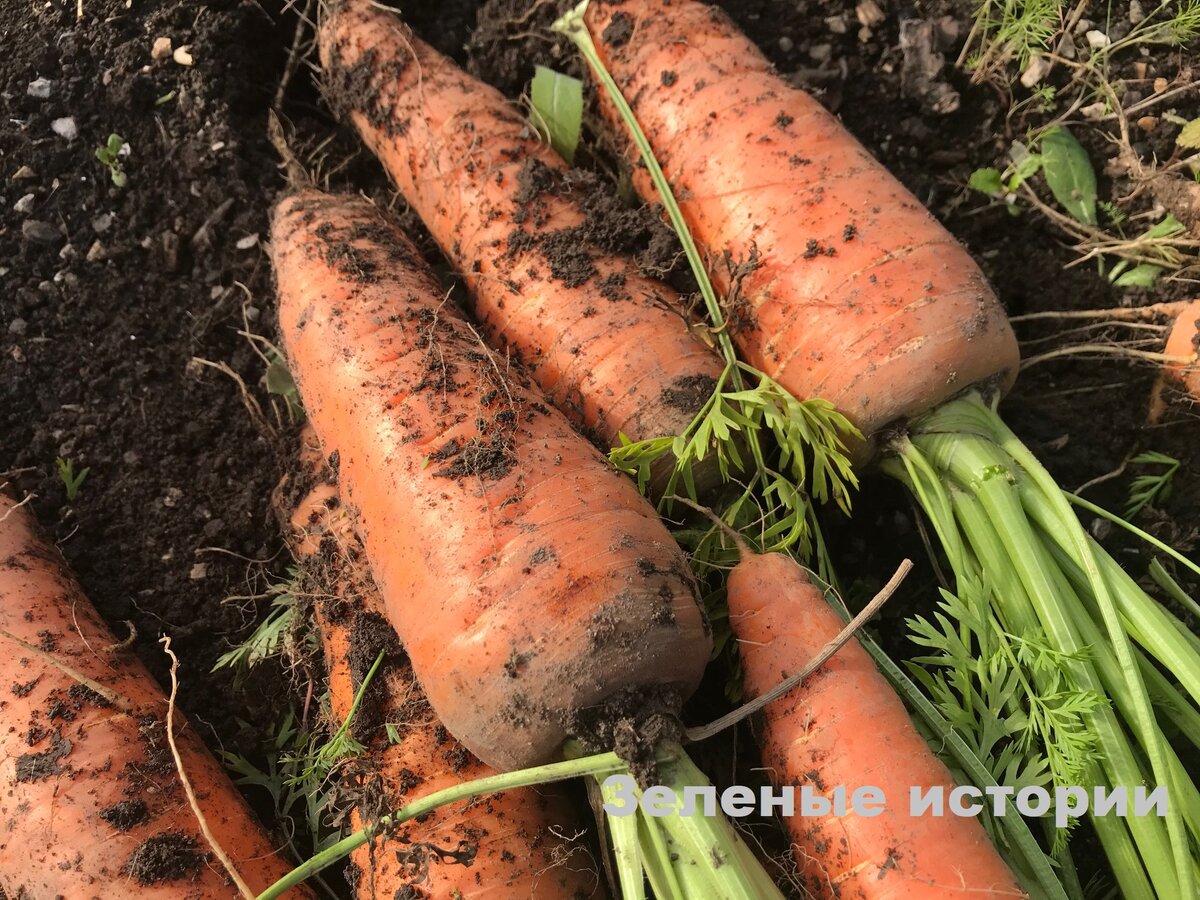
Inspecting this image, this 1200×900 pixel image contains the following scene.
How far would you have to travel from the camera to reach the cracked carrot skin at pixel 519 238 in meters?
2.10

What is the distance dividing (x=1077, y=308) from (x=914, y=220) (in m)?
0.68

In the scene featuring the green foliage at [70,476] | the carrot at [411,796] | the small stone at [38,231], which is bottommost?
the carrot at [411,796]

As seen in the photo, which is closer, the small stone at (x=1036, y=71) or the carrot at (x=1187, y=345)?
the carrot at (x=1187, y=345)

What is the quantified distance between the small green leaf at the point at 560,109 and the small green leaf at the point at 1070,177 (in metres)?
1.38

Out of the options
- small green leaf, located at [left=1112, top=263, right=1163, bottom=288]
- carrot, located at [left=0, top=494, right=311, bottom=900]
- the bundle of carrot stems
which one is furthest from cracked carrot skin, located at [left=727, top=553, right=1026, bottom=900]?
small green leaf, located at [left=1112, top=263, right=1163, bottom=288]

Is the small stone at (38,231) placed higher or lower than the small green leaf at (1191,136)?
higher

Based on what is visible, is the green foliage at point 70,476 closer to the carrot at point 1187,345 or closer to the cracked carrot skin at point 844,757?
the cracked carrot skin at point 844,757

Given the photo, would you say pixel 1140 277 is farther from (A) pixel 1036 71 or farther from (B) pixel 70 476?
(B) pixel 70 476

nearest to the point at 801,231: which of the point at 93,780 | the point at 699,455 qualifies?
the point at 699,455

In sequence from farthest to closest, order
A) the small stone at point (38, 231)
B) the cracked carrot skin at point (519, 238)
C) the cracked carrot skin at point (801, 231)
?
the small stone at point (38, 231) < the cracked carrot skin at point (519, 238) < the cracked carrot skin at point (801, 231)

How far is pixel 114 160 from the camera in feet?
8.52

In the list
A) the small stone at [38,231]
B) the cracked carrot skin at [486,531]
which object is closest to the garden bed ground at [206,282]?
the small stone at [38,231]

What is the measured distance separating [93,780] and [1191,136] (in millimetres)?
3195

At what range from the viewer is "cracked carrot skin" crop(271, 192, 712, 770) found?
5.27ft
